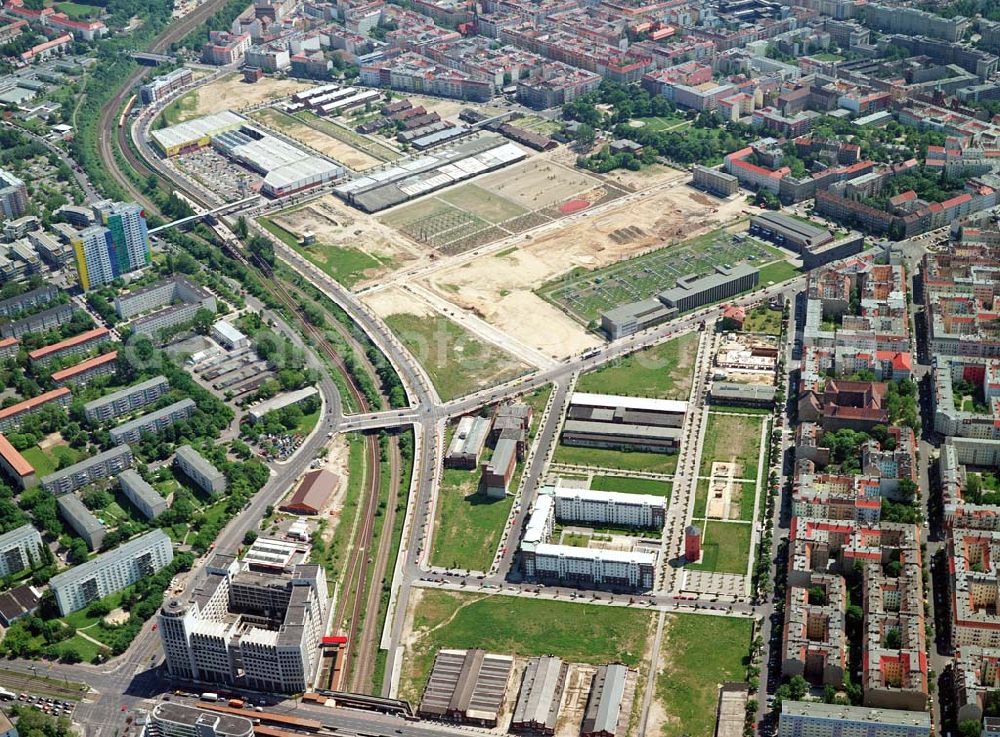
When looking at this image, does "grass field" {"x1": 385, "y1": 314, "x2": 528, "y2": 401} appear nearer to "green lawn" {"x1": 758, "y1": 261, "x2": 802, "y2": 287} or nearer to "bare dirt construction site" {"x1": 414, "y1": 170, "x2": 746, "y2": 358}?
"bare dirt construction site" {"x1": 414, "y1": 170, "x2": 746, "y2": 358}

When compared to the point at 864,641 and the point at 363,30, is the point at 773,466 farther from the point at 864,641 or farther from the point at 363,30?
the point at 363,30

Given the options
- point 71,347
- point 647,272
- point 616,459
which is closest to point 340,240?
point 71,347

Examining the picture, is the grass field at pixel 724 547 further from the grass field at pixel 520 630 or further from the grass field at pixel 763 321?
the grass field at pixel 763 321

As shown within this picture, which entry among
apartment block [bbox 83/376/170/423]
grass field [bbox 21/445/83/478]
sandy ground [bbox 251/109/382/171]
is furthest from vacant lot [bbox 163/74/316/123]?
grass field [bbox 21/445/83/478]

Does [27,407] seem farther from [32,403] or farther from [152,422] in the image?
[152,422]

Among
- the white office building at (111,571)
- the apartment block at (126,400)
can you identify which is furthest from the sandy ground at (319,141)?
the white office building at (111,571)

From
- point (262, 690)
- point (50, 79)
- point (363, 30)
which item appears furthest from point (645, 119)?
point (262, 690)

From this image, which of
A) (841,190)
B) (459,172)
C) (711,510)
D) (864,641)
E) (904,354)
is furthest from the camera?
(459,172)
